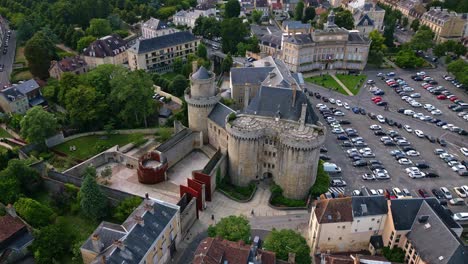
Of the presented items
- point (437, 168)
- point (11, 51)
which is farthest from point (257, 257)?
point (11, 51)

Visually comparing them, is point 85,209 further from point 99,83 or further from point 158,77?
point 158,77

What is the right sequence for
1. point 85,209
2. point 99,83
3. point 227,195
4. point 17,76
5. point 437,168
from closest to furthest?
point 85,209, point 227,195, point 437,168, point 99,83, point 17,76

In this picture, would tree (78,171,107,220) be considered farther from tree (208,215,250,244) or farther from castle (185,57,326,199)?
castle (185,57,326,199)

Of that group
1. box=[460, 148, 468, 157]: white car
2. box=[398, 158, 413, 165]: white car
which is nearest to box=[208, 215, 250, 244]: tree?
box=[398, 158, 413, 165]: white car

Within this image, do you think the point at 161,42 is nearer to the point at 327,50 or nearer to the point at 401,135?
the point at 327,50

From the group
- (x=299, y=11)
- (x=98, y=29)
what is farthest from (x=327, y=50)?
(x=98, y=29)

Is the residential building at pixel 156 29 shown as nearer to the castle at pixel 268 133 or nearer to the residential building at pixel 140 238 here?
the castle at pixel 268 133
